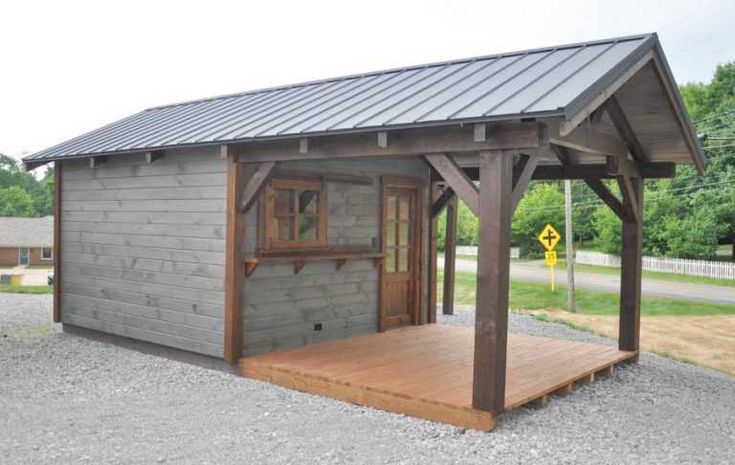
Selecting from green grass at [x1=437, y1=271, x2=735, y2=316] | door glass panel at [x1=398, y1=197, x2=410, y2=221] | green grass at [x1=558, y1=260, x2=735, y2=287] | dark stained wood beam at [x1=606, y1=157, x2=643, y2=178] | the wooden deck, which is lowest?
green grass at [x1=437, y1=271, x2=735, y2=316]

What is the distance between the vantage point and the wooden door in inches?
349

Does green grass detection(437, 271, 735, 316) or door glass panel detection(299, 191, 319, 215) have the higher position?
door glass panel detection(299, 191, 319, 215)

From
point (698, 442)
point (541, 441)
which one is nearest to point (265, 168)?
point (541, 441)

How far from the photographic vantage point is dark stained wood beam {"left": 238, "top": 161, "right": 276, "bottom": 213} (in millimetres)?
6613

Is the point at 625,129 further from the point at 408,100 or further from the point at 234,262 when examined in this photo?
the point at 234,262

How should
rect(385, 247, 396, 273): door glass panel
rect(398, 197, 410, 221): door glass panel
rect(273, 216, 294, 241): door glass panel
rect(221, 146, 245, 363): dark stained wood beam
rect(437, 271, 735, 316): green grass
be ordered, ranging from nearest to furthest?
rect(221, 146, 245, 363): dark stained wood beam < rect(273, 216, 294, 241): door glass panel < rect(385, 247, 396, 273): door glass panel < rect(398, 197, 410, 221): door glass panel < rect(437, 271, 735, 316): green grass

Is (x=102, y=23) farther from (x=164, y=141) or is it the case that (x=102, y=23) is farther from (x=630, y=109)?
(x=630, y=109)

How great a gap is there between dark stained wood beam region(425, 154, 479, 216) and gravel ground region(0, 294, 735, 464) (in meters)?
1.73

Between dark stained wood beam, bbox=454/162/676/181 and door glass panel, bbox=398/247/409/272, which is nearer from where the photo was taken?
dark stained wood beam, bbox=454/162/676/181

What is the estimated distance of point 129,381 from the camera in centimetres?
670

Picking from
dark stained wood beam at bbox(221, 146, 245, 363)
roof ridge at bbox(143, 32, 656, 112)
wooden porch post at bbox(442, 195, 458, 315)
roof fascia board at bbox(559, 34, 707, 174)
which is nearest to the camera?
roof fascia board at bbox(559, 34, 707, 174)

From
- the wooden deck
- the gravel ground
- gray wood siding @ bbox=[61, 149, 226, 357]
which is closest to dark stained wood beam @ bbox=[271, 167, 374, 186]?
gray wood siding @ bbox=[61, 149, 226, 357]

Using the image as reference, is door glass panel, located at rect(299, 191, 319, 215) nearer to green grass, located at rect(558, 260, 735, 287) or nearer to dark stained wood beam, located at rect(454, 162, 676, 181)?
dark stained wood beam, located at rect(454, 162, 676, 181)

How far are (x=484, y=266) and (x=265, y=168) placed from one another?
8.47ft
